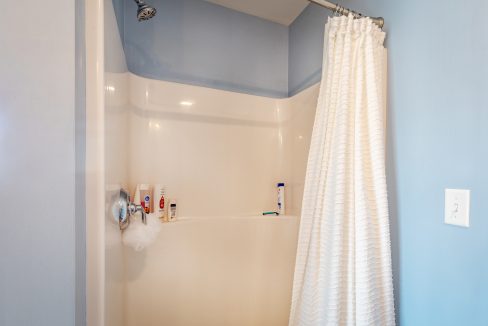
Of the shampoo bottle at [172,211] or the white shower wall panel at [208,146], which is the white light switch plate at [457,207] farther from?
the shampoo bottle at [172,211]

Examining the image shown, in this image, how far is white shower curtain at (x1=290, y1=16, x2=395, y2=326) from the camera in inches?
29.9

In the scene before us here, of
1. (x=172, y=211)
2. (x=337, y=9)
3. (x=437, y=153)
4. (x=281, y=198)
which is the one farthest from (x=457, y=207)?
(x=172, y=211)

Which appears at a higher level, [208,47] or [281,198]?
[208,47]

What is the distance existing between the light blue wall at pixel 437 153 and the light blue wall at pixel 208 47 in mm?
839

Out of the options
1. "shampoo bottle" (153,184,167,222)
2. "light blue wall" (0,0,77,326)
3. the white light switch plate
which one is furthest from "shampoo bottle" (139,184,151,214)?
the white light switch plate

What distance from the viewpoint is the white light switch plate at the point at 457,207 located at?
0.66 meters

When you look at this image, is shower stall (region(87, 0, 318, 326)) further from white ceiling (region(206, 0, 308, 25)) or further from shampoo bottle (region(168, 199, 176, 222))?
white ceiling (region(206, 0, 308, 25))

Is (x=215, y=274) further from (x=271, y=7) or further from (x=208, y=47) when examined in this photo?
(x=271, y=7)

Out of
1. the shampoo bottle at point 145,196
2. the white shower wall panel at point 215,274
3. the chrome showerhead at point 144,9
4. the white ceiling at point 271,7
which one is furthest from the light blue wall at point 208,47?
the white shower wall panel at point 215,274

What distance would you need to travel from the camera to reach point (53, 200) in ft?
1.65

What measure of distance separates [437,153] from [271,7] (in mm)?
1415

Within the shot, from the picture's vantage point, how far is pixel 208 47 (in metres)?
1.50

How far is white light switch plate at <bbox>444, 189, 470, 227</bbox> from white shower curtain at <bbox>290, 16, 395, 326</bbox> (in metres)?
0.17

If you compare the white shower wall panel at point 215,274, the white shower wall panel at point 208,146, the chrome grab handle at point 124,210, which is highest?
the white shower wall panel at point 208,146
